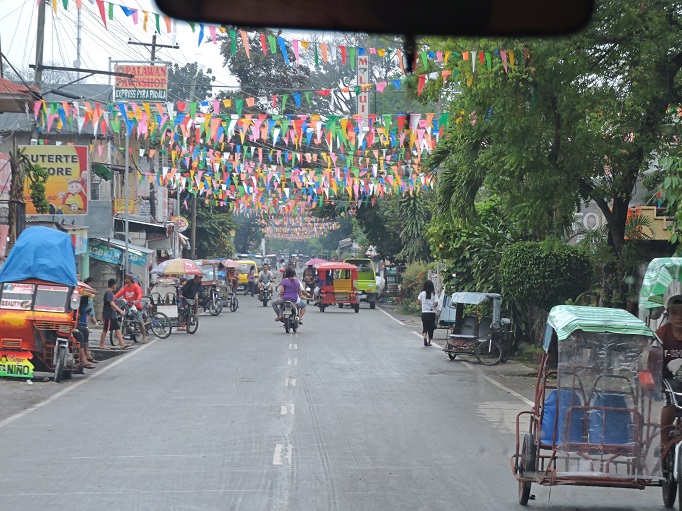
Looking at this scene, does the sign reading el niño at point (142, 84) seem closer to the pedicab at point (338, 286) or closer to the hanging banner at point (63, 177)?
the hanging banner at point (63, 177)

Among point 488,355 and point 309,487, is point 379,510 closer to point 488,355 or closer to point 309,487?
point 309,487

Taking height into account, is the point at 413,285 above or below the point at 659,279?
below

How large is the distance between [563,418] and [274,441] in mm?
4094

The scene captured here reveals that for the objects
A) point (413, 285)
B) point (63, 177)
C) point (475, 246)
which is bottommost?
point (413, 285)

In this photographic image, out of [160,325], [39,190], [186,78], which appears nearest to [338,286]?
[160,325]

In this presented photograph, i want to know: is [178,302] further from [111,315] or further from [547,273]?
[547,273]

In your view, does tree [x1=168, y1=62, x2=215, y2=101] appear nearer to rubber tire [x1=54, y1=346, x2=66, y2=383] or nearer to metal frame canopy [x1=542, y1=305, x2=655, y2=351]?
rubber tire [x1=54, y1=346, x2=66, y2=383]

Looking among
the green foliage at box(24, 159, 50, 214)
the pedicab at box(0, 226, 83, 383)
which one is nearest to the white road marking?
the pedicab at box(0, 226, 83, 383)

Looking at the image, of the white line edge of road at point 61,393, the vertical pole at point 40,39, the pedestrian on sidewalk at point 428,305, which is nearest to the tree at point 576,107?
the pedestrian on sidewalk at point 428,305

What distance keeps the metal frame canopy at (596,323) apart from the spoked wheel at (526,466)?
102cm

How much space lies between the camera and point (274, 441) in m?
12.0

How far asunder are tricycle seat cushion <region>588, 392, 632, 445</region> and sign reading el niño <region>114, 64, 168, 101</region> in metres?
32.1

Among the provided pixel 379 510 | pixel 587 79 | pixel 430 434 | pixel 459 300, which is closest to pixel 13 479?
pixel 379 510

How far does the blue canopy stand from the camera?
19688mm
